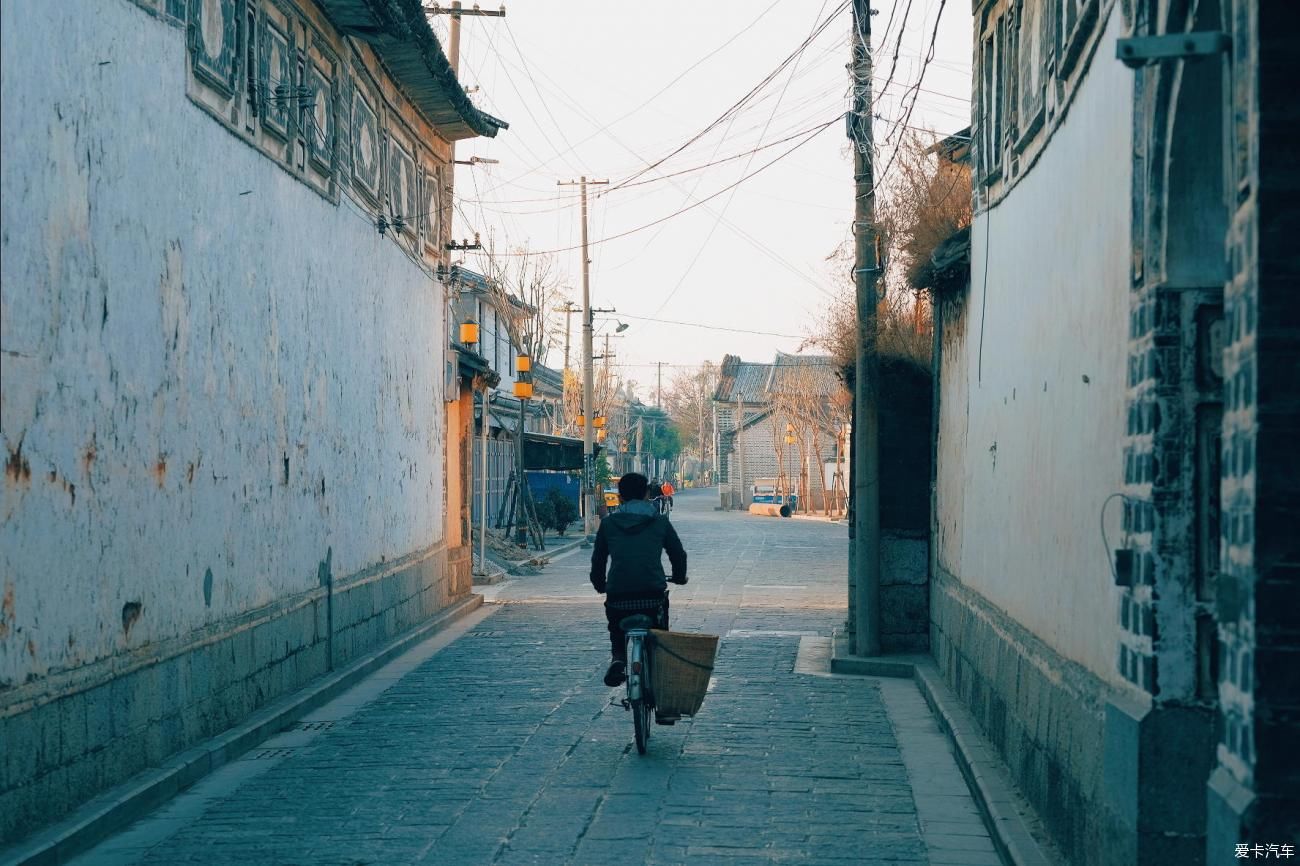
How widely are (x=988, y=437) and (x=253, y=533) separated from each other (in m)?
5.38

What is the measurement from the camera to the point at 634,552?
1027 cm

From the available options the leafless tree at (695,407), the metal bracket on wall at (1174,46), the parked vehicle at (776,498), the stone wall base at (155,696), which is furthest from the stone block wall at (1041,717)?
the leafless tree at (695,407)

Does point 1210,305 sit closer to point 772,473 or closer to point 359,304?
point 359,304

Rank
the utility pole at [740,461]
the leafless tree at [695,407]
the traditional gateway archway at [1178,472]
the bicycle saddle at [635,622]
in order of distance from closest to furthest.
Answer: the traditional gateway archway at [1178,472] → the bicycle saddle at [635,622] → the utility pole at [740,461] → the leafless tree at [695,407]

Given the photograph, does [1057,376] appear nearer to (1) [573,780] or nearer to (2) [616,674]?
(1) [573,780]

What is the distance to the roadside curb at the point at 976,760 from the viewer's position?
7.35 meters

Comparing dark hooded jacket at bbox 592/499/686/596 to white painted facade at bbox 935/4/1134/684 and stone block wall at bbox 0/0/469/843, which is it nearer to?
white painted facade at bbox 935/4/1134/684

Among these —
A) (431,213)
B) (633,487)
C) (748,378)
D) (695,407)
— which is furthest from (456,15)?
(695,407)

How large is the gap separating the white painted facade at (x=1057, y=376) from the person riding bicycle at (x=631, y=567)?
2.23 metres

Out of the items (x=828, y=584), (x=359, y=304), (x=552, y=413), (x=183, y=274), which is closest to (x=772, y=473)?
(x=552, y=413)

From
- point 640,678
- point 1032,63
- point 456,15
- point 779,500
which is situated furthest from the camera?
point 779,500

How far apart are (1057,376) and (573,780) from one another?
11.9 feet

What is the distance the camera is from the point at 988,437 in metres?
10.9

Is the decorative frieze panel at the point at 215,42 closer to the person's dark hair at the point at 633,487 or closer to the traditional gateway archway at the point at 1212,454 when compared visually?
the person's dark hair at the point at 633,487
